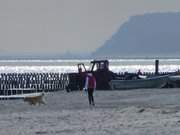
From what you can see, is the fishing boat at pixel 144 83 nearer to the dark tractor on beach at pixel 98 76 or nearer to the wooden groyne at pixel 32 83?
the dark tractor on beach at pixel 98 76

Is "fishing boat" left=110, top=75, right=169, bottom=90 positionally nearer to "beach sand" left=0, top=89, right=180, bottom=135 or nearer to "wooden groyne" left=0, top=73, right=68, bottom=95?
"wooden groyne" left=0, top=73, right=68, bottom=95

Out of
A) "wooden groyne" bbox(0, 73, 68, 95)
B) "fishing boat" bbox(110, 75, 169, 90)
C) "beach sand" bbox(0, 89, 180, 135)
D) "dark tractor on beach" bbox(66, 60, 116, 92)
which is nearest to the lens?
"beach sand" bbox(0, 89, 180, 135)

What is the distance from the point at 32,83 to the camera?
5991 centimetres

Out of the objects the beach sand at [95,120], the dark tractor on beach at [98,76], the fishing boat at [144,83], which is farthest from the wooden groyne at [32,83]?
the beach sand at [95,120]

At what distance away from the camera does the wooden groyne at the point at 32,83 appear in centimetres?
5559

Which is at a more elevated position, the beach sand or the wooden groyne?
the beach sand

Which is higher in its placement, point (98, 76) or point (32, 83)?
point (98, 76)

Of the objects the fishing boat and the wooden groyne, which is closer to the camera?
the fishing boat

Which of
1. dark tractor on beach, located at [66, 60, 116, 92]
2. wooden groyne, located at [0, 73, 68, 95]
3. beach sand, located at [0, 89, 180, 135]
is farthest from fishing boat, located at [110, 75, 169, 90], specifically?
beach sand, located at [0, 89, 180, 135]

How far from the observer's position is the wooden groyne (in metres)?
55.6

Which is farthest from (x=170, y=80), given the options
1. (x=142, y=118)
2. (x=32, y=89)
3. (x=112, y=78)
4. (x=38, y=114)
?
(x=142, y=118)

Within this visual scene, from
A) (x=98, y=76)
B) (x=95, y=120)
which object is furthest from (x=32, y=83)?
(x=95, y=120)

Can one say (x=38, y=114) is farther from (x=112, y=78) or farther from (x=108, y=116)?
(x=112, y=78)

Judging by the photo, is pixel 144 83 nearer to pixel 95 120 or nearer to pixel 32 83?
pixel 32 83
